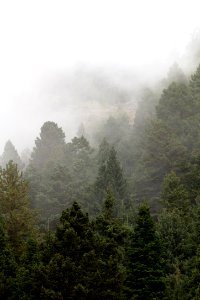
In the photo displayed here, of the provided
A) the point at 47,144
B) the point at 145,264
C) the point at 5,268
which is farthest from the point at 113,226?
the point at 47,144

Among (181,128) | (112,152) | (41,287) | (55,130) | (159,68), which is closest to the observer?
(41,287)

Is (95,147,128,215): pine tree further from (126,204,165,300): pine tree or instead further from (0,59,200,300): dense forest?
(126,204,165,300): pine tree

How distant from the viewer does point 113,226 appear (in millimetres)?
33938

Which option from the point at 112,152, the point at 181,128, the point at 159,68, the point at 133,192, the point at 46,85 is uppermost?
the point at 46,85

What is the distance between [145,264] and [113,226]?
16.4ft

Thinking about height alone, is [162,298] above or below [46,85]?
→ below

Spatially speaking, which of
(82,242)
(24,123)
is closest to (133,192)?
(82,242)

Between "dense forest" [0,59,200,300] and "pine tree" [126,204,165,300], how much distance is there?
60 millimetres

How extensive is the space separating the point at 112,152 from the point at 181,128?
11692 mm

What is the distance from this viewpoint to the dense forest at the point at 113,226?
25594 mm

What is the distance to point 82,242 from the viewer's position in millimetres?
25766

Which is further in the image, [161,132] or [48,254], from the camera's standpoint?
[161,132]

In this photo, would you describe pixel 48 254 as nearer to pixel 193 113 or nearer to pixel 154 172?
pixel 154 172

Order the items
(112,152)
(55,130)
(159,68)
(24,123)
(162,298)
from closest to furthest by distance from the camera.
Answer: (162,298) → (112,152) → (55,130) → (159,68) → (24,123)
